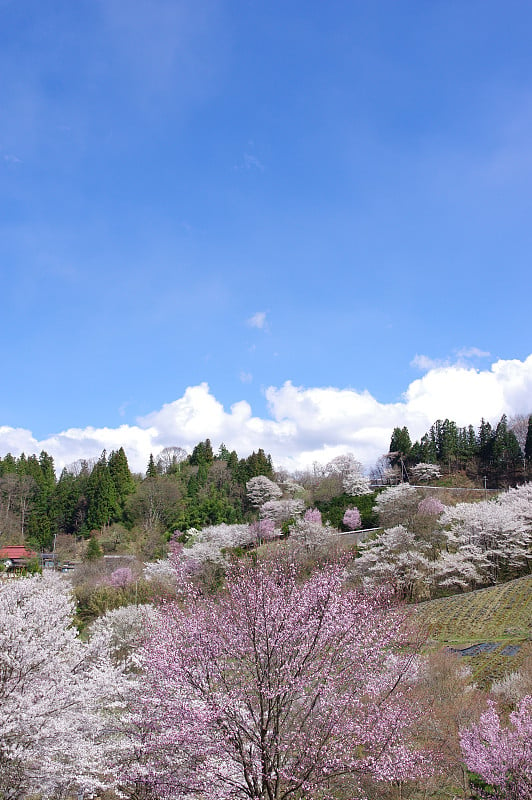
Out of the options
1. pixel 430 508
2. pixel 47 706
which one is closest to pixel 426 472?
pixel 430 508

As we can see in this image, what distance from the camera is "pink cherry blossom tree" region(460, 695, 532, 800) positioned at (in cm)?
808

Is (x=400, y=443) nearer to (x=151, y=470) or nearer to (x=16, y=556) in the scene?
(x=151, y=470)

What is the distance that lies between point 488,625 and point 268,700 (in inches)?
627

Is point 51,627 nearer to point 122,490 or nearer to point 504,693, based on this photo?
point 504,693

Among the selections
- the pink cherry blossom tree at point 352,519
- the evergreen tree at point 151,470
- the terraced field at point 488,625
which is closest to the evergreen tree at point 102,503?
the evergreen tree at point 151,470

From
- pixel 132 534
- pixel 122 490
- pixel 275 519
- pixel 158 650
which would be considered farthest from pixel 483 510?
pixel 122 490

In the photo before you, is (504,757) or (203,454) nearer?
(504,757)

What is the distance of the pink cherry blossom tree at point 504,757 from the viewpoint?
8.08 metres

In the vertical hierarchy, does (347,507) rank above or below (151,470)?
below

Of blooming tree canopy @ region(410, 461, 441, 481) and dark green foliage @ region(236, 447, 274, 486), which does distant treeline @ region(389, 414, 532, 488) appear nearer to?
blooming tree canopy @ region(410, 461, 441, 481)

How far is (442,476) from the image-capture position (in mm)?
54281

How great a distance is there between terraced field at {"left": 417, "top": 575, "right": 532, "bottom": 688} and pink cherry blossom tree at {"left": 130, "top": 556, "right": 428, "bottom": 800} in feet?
30.6

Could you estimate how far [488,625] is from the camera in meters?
19.7

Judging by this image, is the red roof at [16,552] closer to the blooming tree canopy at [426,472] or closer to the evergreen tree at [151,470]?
the evergreen tree at [151,470]
